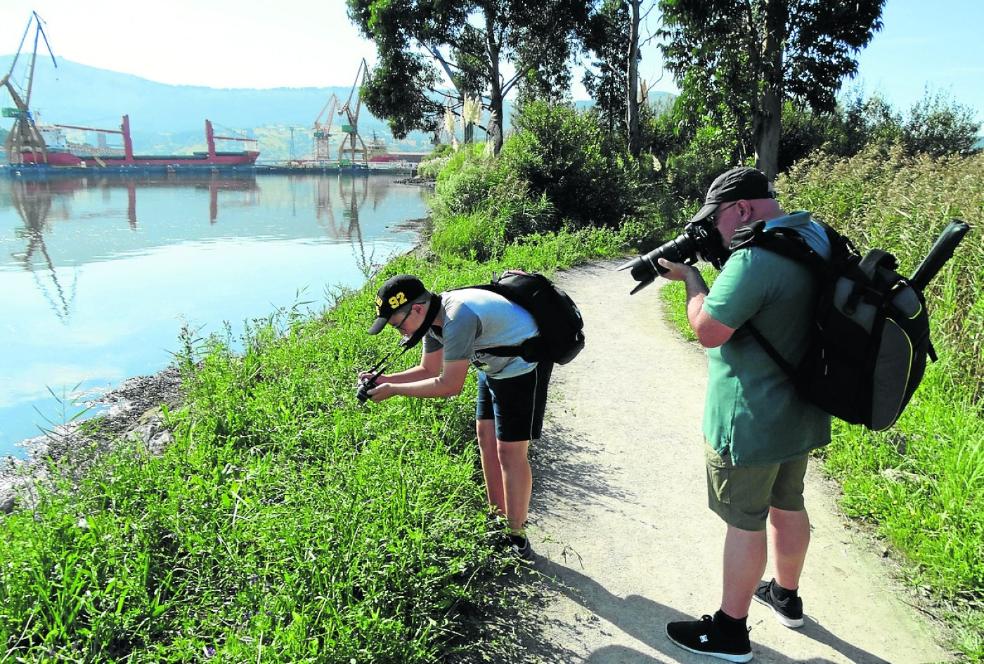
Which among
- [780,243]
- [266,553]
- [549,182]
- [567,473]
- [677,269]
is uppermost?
[549,182]

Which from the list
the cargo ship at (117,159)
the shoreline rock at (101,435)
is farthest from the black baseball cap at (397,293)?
the cargo ship at (117,159)

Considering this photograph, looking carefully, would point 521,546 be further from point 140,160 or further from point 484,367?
point 140,160

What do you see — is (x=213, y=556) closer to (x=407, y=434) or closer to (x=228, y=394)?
(x=407, y=434)

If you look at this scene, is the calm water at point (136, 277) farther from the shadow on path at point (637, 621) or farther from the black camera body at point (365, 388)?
the shadow on path at point (637, 621)

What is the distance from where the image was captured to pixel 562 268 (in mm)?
11188

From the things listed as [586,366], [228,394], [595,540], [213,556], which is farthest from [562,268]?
[213,556]

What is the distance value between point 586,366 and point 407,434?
302cm

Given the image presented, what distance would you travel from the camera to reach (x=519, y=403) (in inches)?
120

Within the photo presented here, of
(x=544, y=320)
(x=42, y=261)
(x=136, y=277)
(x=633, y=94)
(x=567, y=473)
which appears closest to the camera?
(x=544, y=320)

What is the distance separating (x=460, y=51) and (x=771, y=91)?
15420 millimetres

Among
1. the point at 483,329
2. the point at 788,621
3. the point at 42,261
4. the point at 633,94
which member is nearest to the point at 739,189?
the point at 483,329

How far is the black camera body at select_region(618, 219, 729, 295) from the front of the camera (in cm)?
253

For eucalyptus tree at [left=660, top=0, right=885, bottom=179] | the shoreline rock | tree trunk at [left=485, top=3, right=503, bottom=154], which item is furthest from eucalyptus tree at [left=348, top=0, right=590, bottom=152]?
the shoreline rock

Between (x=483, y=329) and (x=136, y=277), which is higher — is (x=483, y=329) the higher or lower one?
the higher one
